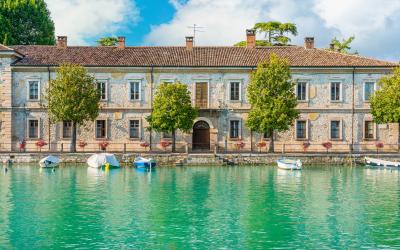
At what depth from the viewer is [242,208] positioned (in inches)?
1032

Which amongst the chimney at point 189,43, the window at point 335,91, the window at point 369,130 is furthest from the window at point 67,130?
the window at point 369,130

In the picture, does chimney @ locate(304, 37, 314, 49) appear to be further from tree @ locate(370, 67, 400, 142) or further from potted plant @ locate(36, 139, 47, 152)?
potted plant @ locate(36, 139, 47, 152)

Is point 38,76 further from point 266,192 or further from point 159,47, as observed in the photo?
point 266,192

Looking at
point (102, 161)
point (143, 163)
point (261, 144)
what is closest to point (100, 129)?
point (102, 161)

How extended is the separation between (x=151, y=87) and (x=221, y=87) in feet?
19.7

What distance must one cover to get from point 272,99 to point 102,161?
552 inches

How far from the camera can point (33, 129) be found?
51000 millimetres

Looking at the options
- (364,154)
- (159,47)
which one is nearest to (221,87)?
(159,47)

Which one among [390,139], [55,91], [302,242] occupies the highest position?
[55,91]

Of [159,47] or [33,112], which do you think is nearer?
[33,112]

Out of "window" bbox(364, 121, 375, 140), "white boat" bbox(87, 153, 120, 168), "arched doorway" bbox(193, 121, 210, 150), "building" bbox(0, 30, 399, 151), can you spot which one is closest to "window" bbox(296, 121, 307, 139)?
"building" bbox(0, 30, 399, 151)

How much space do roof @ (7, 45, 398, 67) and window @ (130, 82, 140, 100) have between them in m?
1.72

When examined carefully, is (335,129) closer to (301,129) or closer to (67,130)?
(301,129)

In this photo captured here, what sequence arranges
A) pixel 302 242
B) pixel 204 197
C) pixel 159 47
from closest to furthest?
pixel 302 242
pixel 204 197
pixel 159 47
